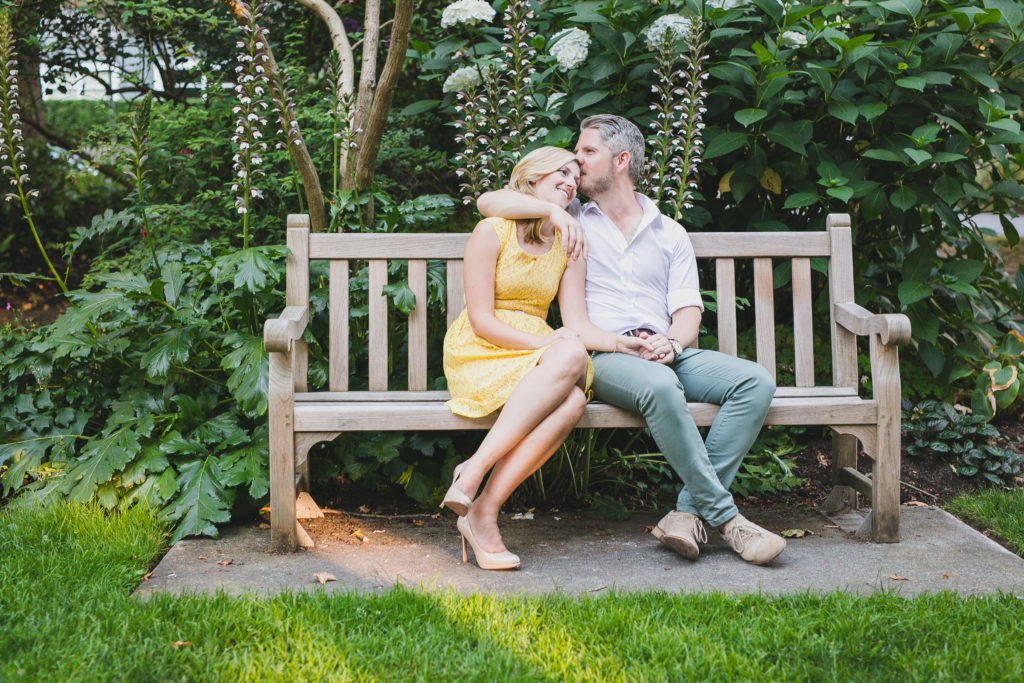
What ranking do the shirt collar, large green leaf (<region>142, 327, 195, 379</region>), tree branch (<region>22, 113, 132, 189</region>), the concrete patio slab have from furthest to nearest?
tree branch (<region>22, 113, 132, 189</region>)
the shirt collar
large green leaf (<region>142, 327, 195, 379</region>)
the concrete patio slab

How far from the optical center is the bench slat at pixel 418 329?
138 inches

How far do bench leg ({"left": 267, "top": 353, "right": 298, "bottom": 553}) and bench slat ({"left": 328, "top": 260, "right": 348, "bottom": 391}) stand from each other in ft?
1.44

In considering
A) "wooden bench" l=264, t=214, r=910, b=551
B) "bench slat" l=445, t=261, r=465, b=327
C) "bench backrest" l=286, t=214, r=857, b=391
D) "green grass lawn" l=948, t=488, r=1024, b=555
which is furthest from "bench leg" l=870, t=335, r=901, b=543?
"bench slat" l=445, t=261, r=465, b=327

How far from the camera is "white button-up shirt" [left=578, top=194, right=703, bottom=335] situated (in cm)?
345

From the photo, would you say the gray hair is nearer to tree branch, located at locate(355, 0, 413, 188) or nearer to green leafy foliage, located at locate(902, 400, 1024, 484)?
tree branch, located at locate(355, 0, 413, 188)

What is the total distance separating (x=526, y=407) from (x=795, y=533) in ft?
3.96

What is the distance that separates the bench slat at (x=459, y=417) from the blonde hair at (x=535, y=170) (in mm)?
675

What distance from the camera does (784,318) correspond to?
196 inches

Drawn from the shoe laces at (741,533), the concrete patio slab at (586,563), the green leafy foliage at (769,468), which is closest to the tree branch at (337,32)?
the concrete patio slab at (586,563)

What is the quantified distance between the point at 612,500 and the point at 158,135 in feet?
12.7

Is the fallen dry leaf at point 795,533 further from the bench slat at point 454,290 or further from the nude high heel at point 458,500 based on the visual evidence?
the bench slat at point 454,290

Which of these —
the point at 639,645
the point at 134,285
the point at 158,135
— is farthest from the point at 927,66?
the point at 158,135

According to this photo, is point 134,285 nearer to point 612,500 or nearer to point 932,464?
point 612,500

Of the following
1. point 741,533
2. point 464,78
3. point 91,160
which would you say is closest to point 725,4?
point 464,78
